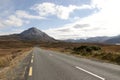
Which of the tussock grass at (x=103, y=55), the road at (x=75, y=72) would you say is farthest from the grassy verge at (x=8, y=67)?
the tussock grass at (x=103, y=55)

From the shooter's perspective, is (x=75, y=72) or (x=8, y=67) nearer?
(x=75, y=72)

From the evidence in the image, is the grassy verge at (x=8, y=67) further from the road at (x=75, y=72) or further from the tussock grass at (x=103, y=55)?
the tussock grass at (x=103, y=55)

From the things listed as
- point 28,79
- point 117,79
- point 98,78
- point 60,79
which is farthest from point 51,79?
point 117,79

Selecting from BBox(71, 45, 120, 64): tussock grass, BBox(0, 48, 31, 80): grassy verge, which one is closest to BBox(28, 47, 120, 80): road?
BBox(0, 48, 31, 80): grassy verge

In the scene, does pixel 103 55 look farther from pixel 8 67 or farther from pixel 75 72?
pixel 75 72

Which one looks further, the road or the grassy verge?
the grassy verge

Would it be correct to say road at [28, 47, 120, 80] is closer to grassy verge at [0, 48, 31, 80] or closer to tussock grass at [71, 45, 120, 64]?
grassy verge at [0, 48, 31, 80]

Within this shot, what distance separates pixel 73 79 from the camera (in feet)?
35.3

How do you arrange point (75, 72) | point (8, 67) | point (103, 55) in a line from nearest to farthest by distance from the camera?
1. point (75, 72)
2. point (8, 67)
3. point (103, 55)

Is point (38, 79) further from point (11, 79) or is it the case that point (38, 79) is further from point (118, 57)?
point (118, 57)

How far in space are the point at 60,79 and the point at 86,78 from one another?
1345mm

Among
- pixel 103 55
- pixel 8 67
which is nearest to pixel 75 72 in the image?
pixel 8 67

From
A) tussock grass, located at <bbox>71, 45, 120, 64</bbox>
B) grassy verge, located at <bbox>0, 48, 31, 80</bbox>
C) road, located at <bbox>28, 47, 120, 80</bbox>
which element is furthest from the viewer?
tussock grass, located at <bbox>71, 45, 120, 64</bbox>

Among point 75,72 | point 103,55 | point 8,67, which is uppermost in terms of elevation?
point 103,55
